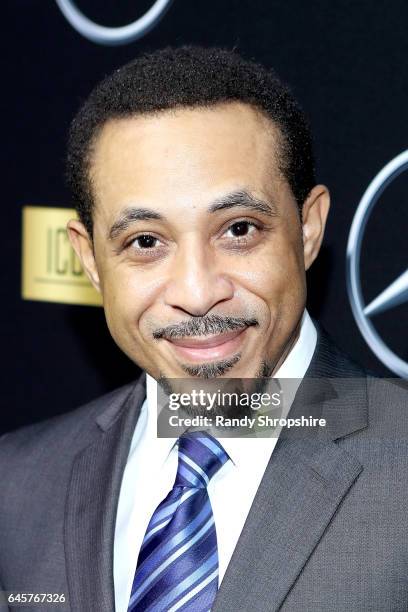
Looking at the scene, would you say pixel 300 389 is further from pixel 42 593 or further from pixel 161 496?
pixel 42 593

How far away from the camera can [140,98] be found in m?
1.39

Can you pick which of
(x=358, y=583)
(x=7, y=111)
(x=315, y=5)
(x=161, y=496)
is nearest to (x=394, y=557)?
(x=358, y=583)

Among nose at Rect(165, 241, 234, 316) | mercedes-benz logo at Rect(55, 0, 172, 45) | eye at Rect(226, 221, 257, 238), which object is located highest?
mercedes-benz logo at Rect(55, 0, 172, 45)

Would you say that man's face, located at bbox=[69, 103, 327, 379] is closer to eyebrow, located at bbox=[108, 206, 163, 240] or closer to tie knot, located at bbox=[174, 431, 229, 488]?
eyebrow, located at bbox=[108, 206, 163, 240]

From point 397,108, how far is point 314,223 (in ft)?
0.98

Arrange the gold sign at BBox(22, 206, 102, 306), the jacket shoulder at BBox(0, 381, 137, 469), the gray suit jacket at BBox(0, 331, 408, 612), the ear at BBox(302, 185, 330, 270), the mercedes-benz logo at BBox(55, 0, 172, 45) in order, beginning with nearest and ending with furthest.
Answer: the gray suit jacket at BBox(0, 331, 408, 612), the ear at BBox(302, 185, 330, 270), the jacket shoulder at BBox(0, 381, 137, 469), the mercedes-benz logo at BBox(55, 0, 172, 45), the gold sign at BBox(22, 206, 102, 306)

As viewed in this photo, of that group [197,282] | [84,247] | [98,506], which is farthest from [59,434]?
[197,282]

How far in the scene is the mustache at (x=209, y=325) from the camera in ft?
4.34

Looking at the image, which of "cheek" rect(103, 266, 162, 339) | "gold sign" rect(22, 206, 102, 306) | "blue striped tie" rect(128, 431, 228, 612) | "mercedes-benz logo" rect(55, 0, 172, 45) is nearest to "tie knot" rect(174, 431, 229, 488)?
"blue striped tie" rect(128, 431, 228, 612)

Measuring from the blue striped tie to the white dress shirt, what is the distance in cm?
2

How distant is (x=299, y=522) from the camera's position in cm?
130

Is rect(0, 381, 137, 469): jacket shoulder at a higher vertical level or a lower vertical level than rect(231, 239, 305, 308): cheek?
lower

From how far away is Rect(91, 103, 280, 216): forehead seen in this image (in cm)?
131

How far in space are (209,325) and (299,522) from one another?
1.06 feet
